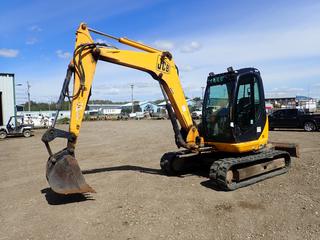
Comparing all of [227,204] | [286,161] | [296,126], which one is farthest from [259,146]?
[296,126]

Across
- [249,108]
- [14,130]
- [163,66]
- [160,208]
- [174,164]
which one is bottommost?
[160,208]

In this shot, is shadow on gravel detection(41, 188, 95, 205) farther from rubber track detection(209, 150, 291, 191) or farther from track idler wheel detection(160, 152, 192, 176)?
rubber track detection(209, 150, 291, 191)

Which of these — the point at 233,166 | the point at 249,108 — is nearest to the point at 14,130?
the point at 249,108

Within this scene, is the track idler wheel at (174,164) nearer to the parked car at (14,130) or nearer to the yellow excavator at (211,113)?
the yellow excavator at (211,113)

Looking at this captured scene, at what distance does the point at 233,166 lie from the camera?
8.47m

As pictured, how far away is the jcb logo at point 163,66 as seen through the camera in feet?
30.0

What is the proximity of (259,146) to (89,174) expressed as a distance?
5.06m

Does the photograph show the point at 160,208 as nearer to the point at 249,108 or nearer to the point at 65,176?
the point at 65,176

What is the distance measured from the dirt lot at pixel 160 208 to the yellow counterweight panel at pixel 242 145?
37.3 inches

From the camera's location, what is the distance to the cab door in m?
8.89

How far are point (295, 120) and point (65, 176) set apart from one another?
20.6 meters

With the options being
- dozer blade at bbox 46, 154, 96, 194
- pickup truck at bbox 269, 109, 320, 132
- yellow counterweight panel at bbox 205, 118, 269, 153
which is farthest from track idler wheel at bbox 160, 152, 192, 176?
pickup truck at bbox 269, 109, 320, 132

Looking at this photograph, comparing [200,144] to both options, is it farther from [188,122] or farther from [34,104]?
[34,104]

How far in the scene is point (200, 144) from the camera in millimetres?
9422
